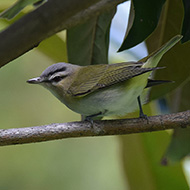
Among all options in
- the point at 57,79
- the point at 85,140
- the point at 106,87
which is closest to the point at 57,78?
the point at 57,79

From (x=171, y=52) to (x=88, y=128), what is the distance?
0.66m

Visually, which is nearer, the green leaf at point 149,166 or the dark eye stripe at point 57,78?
the dark eye stripe at point 57,78

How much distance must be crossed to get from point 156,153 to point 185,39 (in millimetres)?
1162

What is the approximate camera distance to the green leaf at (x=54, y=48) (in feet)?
6.97

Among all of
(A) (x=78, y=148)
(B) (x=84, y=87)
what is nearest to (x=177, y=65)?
(B) (x=84, y=87)

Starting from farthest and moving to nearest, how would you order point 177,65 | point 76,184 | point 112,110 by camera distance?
1. point 76,184
2. point 177,65
3. point 112,110

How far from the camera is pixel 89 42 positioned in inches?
72.5

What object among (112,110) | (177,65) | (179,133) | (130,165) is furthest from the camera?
(130,165)

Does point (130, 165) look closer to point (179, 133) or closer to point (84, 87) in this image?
point (179, 133)

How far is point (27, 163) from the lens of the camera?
113 inches

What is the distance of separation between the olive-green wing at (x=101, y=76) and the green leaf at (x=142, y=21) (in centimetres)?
22

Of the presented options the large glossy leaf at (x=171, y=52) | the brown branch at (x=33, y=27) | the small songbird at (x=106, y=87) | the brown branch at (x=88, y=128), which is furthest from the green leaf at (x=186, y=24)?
the brown branch at (x=33, y=27)

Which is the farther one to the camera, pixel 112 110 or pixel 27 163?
pixel 27 163

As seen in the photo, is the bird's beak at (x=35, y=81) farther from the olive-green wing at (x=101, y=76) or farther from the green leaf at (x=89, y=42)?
the green leaf at (x=89, y=42)
